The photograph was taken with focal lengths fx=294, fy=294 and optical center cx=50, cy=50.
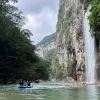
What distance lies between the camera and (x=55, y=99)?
2339cm

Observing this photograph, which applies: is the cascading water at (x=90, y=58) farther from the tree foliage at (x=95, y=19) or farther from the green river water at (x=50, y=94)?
the green river water at (x=50, y=94)

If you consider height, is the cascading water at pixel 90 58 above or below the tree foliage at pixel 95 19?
below

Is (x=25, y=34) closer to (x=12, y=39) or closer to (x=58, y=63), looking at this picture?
(x=12, y=39)

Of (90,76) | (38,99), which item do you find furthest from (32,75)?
(38,99)

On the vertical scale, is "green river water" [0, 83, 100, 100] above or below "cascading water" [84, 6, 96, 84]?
below

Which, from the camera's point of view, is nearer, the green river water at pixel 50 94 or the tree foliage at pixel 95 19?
the green river water at pixel 50 94

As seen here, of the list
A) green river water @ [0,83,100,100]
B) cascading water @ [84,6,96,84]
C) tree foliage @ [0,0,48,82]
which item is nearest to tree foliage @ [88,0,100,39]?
cascading water @ [84,6,96,84]

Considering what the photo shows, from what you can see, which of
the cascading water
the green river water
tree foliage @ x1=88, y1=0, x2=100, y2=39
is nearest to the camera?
the green river water

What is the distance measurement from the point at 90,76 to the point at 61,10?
108 metres

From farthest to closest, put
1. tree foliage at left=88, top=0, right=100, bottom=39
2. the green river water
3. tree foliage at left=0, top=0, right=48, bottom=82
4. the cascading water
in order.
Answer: the cascading water < tree foliage at left=88, top=0, right=100, bottom=39 < tree foliage at left=0, top=0, right=48, bottom=82 < the green river water

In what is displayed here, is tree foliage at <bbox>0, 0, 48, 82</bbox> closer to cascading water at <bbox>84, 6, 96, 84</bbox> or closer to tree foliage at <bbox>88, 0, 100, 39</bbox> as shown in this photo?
cascading water at <bbox>84, 6, 96, 84</bbox>

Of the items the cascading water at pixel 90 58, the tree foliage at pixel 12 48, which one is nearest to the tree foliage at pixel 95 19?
the cascading water at pixel 90 58

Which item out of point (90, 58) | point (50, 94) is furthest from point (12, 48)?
point (50, 94)

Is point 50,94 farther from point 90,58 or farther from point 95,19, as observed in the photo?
point 90,58
